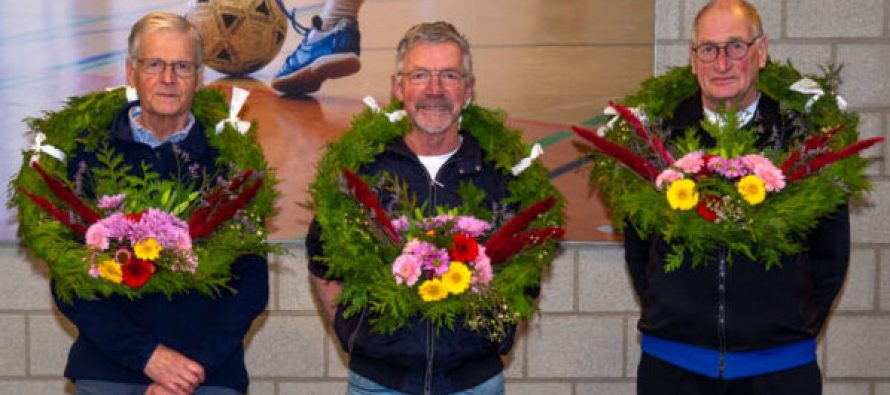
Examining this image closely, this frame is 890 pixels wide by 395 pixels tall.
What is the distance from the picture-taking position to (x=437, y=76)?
9.60 ft

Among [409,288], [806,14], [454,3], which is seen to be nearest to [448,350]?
[409,288]

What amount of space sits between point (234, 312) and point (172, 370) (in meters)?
0.21

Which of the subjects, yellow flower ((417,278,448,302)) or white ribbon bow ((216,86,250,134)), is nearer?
yellow flower ((417,278,448,302))

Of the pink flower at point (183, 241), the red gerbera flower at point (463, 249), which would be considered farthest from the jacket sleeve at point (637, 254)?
the pink flower at point (183, 241)

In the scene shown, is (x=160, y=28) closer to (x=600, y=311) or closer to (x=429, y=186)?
(x=429, y=186)

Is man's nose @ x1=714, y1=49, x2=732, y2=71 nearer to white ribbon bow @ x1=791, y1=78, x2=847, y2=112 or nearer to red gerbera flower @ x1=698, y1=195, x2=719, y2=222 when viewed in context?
white ribbon bow @ x1=791, y1=78, x2=847, y2=112

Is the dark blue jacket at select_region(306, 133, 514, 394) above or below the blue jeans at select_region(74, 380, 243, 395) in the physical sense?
above

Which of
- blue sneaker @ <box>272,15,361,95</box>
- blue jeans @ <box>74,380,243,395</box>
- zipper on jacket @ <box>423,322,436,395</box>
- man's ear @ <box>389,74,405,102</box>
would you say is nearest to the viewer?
zipper on jacket @ <box>423,322,436,395</box>

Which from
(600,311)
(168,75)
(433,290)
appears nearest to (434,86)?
(433,290)

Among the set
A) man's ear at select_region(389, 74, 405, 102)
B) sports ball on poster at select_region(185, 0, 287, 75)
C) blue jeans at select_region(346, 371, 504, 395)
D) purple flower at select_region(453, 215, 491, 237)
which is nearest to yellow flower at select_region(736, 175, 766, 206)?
purple flower at select_region(453, 215, 491, 237)

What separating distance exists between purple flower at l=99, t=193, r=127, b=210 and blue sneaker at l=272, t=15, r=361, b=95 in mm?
1279

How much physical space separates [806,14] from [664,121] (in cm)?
115

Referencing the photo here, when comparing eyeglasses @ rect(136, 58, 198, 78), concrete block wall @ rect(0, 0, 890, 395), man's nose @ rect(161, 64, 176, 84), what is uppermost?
eyeglasses @ rect(136, 58, 198, 78)

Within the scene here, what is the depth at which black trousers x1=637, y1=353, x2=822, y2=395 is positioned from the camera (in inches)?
117
